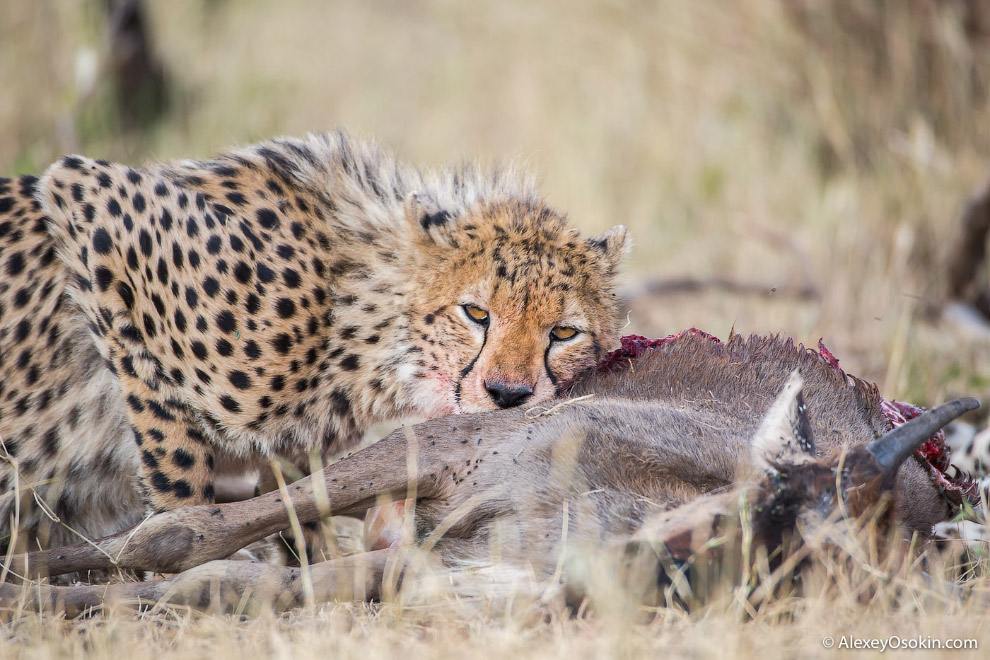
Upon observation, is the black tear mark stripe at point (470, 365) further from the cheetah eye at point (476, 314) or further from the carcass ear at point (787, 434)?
the carcass ear at point (787, 434)

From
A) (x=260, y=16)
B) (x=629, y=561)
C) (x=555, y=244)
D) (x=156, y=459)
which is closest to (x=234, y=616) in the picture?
(x=156, y=459)

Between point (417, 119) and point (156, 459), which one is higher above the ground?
point (417, 119)

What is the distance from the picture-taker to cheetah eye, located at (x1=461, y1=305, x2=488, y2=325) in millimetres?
→ 2826

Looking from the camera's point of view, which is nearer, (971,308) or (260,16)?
(971,308)

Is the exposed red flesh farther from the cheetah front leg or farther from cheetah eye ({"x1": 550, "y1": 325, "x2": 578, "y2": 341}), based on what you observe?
the cheetah front leg

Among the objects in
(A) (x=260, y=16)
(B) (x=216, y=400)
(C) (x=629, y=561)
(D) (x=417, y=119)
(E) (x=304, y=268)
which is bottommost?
(C) (x=629, y=561)

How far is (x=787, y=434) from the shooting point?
8.06 ft

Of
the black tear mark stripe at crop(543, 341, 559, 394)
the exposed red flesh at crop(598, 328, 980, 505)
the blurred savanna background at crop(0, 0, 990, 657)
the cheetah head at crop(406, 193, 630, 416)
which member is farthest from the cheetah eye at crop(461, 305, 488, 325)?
the blurred savanna background at crop(0, 0, 990, 657)

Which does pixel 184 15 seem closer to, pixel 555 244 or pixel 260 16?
pixel 260 16

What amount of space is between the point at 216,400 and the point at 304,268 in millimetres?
444

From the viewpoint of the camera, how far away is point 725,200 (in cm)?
660

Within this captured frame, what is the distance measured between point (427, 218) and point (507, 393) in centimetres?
62

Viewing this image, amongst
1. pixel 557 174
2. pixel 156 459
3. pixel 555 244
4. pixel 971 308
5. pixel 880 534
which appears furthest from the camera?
pixel 557 174

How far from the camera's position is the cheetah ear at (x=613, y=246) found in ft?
10.3
